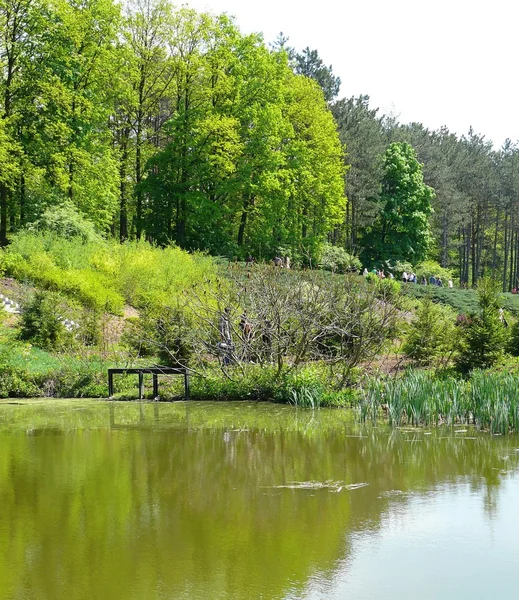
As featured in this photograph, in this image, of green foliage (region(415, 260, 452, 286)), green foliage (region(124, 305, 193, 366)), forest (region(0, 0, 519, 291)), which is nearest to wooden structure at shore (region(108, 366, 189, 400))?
green foliage (region(124, 305, 193, 366))

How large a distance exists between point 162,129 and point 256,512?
3466 cm

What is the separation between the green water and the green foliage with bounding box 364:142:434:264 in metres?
38.8

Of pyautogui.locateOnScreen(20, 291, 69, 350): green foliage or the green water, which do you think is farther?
pyautogui.locateOnScreen(20, 291, 69, 350): green foliage

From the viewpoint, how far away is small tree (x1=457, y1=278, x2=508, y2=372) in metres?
18.6

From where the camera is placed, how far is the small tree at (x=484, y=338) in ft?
61.0

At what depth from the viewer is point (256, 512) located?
27.5 ft

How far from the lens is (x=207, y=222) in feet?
126

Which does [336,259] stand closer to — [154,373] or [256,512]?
[154,373]

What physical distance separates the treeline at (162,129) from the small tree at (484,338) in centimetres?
1732

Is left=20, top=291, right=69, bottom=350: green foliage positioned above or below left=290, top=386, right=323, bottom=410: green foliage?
above

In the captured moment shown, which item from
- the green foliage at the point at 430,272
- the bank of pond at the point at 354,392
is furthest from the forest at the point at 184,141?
the bank of pond at the point at 354,392

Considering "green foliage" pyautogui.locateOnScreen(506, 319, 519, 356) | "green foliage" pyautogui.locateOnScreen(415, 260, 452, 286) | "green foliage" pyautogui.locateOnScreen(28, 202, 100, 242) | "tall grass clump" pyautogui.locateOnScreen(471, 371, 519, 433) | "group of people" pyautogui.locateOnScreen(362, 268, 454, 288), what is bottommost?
"tall grass clump" pyautogui.locateOnScreen(471, 371, 519, 433)

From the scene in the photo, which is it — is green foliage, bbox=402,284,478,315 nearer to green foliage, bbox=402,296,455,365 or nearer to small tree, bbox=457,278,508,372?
green foliage, bbox=402,296,455,365

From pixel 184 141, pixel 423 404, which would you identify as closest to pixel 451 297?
pixel 184 141
